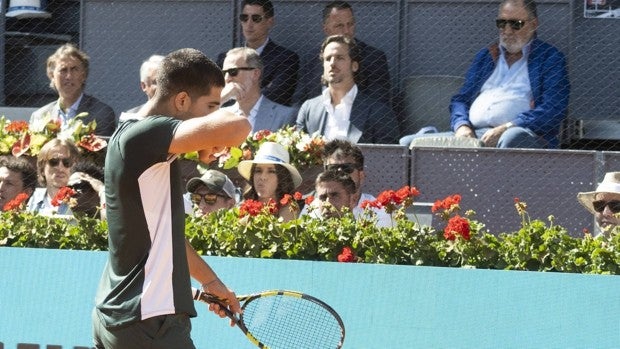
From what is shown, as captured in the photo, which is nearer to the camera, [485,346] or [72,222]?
[485,346]

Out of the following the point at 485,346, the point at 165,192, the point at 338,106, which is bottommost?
the point at 485,346

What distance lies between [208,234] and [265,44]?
306cm

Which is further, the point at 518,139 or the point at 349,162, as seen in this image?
the point at 518,139

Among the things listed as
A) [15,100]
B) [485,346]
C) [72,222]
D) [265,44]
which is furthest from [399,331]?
[15,100]

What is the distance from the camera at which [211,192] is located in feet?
23.8

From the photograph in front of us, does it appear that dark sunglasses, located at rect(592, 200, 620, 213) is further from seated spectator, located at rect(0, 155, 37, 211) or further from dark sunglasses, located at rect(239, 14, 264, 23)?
seated spectator, located at rect(0, 155, 37, 211)

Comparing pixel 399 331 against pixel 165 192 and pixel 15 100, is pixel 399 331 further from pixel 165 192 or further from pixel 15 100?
pixel 15 100

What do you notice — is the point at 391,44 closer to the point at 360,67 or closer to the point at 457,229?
the point at 360,67

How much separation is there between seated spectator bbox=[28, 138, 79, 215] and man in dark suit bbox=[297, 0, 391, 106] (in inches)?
71.6

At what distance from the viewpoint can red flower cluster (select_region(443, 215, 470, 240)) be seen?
5820 millimetres

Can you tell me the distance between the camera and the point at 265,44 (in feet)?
29.5

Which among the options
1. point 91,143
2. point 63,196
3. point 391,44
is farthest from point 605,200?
point 91,143

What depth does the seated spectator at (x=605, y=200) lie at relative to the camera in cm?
675

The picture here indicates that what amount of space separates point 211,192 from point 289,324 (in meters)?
2.30
